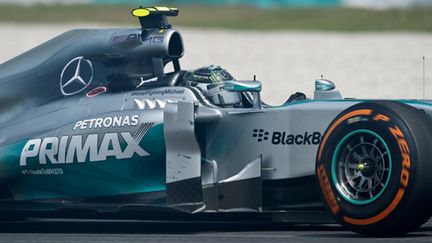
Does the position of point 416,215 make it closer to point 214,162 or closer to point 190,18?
point 214,162

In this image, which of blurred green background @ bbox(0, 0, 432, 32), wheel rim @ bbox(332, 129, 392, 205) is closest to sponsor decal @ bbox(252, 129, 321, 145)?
wheel rim @ bbox(332, 129, 392, 205)

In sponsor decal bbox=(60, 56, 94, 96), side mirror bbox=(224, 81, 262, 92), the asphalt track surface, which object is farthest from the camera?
sponsor decal bbox=(60, 56, 94, 96)

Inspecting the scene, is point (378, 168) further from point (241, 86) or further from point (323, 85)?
point (323, 85)

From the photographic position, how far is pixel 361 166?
319 inches

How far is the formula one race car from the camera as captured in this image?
8.00 metres

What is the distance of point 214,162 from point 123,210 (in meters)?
0.81

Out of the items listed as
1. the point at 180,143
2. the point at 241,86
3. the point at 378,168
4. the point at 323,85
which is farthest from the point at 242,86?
the point at 323,85

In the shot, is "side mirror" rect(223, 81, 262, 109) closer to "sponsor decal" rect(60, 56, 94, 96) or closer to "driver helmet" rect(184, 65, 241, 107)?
"driver helmet" rect(184, 65, 241, 107)

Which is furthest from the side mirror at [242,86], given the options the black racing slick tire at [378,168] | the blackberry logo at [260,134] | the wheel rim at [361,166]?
the wheel rim at [361,166]

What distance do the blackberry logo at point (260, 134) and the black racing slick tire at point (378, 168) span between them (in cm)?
56

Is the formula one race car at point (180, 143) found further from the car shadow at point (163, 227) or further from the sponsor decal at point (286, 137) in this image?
the car shadow at point (163, 227)

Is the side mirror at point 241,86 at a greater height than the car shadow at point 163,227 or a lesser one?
greater

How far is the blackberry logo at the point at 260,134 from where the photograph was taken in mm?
8741

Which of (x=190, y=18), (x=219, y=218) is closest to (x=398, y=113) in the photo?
(x=219, y=218)
